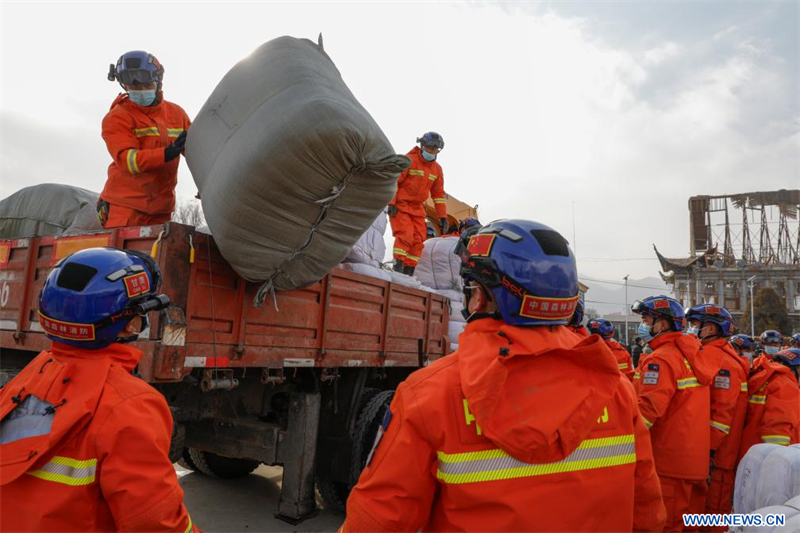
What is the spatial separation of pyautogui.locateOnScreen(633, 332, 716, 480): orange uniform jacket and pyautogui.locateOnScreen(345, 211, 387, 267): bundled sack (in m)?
2.42

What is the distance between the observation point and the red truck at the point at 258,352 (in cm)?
314

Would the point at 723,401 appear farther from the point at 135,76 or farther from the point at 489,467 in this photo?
the point at 135,76

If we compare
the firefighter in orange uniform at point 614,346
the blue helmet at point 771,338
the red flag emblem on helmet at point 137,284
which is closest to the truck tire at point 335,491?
the red flag emblem on helmet at point 137,284

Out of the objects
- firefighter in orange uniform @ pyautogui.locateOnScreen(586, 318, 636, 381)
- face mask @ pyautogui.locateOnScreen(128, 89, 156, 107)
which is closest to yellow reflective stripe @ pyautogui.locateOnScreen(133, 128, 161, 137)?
face mask @ pyautogui.locateOnScreen(128, 89, 156, 107)

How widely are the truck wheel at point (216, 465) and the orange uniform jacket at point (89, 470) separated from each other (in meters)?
4.10

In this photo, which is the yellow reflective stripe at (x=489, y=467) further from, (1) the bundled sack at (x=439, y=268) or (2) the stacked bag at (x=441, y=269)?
(1) the bundled sack at (x=439, y=268)

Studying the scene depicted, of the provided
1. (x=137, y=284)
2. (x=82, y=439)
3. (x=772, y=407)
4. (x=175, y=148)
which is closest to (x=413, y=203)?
(x=175, y=148)

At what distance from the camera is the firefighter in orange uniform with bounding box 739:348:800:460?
14.0ft

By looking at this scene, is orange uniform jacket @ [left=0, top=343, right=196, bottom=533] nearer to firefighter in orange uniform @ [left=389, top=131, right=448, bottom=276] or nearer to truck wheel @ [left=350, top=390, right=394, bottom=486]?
truck wheel @ [left=350, top=390, right=394, bottom=486]

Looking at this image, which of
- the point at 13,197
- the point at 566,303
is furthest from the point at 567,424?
the point at 13,197

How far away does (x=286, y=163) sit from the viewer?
2762mm

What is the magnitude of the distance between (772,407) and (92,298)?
4.91 meters

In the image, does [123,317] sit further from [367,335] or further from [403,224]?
[403,224]

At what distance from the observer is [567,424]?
1327 millimetres
